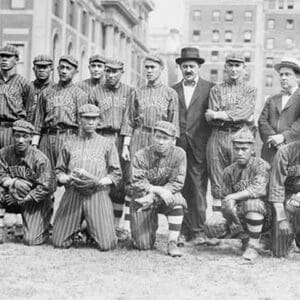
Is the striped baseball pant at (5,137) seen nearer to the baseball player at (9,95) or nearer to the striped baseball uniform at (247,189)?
the baseball player at (9,95)

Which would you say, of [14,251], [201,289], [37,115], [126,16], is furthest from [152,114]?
[126,16]

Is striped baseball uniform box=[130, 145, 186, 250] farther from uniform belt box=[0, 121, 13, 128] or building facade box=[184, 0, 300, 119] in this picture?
building facade box=[184, 0, 300, 119]

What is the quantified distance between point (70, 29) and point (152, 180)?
2752 cm

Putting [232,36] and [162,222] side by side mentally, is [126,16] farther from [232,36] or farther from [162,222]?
[162,222]

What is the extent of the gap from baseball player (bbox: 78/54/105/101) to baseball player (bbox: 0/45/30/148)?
78 cm

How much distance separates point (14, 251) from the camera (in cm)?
666

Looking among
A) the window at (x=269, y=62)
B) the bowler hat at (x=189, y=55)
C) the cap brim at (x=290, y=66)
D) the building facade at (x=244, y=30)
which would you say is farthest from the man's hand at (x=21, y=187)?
the window at (x=269, y=62)

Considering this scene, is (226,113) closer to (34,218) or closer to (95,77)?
(95,77)

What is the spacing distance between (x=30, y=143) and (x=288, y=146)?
10.1 ft

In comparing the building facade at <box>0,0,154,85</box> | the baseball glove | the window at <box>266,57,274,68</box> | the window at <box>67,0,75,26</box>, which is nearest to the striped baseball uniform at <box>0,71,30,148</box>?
the baseball glove

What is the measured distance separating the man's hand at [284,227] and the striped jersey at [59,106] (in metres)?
2.85

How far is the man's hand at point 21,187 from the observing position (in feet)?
23.0

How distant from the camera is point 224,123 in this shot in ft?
24.4

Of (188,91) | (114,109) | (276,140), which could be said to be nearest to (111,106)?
(114,109)
